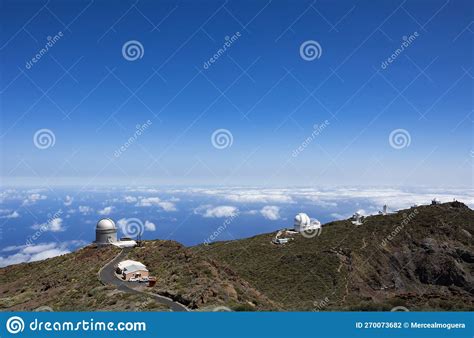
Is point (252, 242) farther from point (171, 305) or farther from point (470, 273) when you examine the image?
point (171, 305)

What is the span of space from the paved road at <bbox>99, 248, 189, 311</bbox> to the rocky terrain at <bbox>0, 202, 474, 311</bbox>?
1.71 ft

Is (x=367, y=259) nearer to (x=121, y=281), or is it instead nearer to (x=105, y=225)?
(x=105, y=225)

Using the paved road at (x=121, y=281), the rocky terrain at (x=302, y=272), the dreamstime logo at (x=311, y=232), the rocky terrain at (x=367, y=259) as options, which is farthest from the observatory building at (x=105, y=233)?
the dreamstime logo at (x=311, y=232)

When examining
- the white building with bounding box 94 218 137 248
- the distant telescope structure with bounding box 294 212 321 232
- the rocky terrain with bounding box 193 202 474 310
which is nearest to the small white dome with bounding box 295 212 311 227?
the distant telescope structure with bounding box 294 212 321 232

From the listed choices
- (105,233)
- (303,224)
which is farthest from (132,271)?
(303,224)

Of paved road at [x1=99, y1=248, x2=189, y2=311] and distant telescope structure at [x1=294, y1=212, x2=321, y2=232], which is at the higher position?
distant telescope structure at [x1=294, y1=212, x2=321, y2=232]

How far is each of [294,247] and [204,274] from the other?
96.9ft

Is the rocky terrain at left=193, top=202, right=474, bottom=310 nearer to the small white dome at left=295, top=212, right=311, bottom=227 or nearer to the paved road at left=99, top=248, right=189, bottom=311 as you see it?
the small white dome at left=295, top=212, right=311, bottom=227

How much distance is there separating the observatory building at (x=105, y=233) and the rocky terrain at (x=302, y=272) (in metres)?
1.68

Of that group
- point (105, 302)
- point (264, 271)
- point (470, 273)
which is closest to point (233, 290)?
point (105, 302)

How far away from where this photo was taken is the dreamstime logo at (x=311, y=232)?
62.2 metres

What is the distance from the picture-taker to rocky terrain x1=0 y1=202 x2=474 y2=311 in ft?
81.7

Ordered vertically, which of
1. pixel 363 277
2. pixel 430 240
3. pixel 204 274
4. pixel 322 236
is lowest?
pixel 204 274

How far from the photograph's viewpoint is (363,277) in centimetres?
4853
